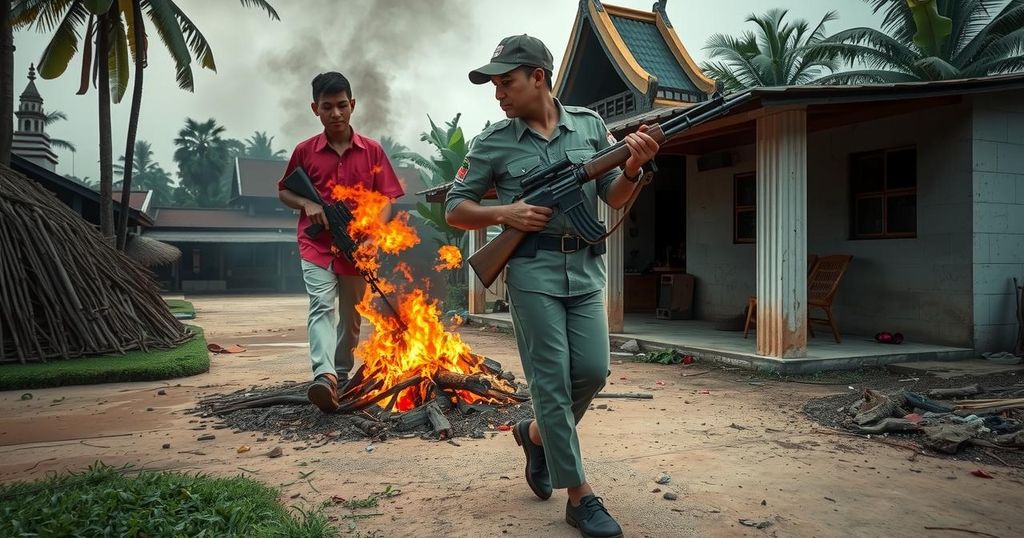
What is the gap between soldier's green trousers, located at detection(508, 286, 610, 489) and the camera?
277cm

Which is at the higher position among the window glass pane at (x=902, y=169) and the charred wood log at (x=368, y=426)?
the window glass pane at (x=902, y=169)

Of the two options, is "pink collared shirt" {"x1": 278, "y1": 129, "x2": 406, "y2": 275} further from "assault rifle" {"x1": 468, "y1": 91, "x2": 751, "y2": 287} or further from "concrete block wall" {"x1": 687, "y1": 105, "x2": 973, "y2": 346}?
"concrete block wall" {"x1": 687, "y1": 105, "x2": 973, "y2": 346}

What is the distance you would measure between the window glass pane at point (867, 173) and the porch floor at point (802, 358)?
193 cm

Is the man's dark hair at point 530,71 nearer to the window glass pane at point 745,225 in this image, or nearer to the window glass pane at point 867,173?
the window glass pane at point 867,173

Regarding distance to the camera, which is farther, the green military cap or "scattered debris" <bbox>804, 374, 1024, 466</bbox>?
"scattered debris" <bbox>804, 374, 1024, 466</bbox>

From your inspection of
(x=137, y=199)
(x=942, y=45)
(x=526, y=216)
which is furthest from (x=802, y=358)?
(x=137, y=199)

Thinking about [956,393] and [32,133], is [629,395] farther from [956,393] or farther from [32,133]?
[32,133]

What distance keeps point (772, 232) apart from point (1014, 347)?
335 cm

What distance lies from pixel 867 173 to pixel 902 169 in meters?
0.48

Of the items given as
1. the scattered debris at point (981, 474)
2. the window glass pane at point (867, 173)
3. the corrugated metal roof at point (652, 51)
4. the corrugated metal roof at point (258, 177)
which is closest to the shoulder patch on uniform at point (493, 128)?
→ the scattered debris at point (981, 474)

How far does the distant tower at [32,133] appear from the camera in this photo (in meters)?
23.6

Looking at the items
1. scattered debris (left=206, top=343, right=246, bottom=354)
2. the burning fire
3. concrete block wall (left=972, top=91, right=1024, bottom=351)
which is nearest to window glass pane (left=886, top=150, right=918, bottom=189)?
concrete block wall (left=972, top=91, right=1024, bottom=351)

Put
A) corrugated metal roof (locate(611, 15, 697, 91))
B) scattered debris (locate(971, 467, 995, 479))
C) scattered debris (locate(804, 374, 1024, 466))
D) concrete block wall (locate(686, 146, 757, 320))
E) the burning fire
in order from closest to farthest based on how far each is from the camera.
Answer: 1. scattered debris (locate(971, 467, 995, 479))
2. scattered debris (locate(804, 374, 1024, 466))
3. the burning fire
4. concrete block wall (locate(686, 146, 757, 320))
5. corrugated metal roof (locate(611, 15, 697, 91))

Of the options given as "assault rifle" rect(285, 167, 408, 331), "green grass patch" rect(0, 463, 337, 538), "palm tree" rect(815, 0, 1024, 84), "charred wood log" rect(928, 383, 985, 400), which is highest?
"palm tree" rect(815, 0, 1024, 84)
